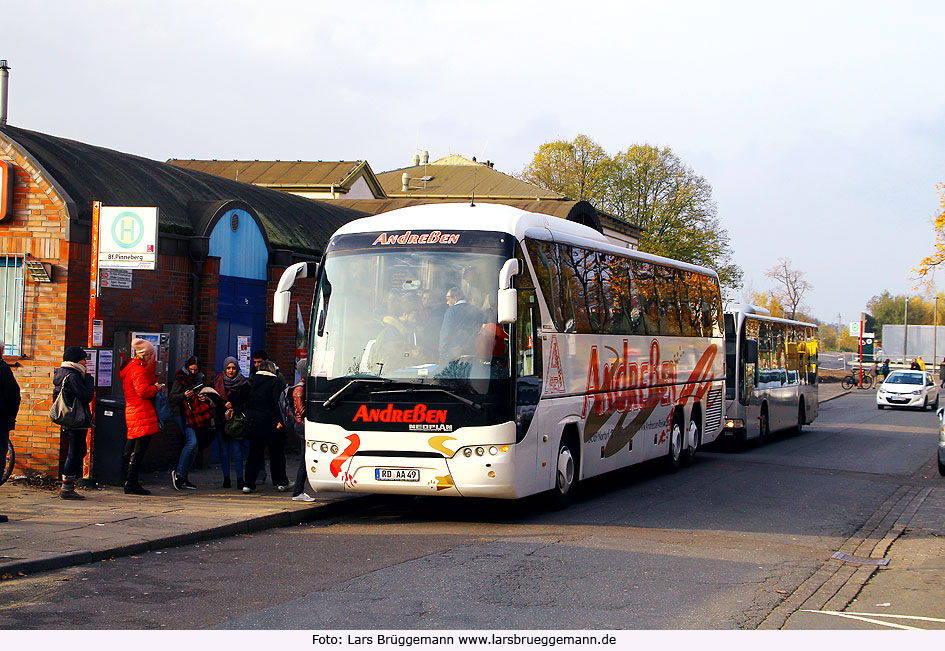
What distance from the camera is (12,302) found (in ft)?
41.6

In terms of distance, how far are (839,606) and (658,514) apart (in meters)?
4.72

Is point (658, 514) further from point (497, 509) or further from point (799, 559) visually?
point (799, 559)

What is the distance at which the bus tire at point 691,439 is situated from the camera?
59.0 ft

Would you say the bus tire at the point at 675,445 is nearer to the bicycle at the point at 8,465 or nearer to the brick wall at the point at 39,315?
the brick wall at the point at 39,315

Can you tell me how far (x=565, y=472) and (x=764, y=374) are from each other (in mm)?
11648

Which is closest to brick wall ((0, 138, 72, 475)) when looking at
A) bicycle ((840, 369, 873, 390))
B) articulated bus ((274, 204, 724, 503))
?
articulated bus ((274, 204, 724, 503))

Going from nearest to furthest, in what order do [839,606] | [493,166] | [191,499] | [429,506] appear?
[839,606] < [191,499] < [429,506] < [493,166]

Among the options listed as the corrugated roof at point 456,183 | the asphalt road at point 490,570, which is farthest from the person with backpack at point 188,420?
the corrugated roof at point 456,183

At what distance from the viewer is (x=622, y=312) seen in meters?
15.0

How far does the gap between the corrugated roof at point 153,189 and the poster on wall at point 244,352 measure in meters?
1.71

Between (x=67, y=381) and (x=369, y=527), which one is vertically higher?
(x=67, y=381)

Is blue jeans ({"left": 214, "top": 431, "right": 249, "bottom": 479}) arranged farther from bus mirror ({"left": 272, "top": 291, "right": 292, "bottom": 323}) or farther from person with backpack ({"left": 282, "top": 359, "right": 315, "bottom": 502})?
bus mirror ({"left": 272, "top": 291, "right": 292, "bottom": 323})

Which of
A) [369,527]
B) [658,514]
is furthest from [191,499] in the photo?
[658,514]

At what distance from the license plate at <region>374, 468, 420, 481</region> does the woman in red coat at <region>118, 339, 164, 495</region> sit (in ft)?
9.57
